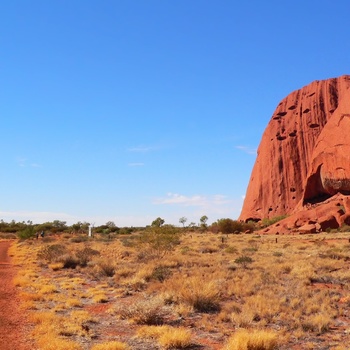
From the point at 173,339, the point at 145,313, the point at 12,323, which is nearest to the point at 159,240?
the point at 145,313

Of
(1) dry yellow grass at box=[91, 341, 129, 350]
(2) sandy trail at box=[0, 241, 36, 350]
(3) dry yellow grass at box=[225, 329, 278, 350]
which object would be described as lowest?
(2) sandy trail at box=[0, 241, 36, 350]

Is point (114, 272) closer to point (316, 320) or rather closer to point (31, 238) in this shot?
point (316, 320)

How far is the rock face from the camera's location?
5475 cm

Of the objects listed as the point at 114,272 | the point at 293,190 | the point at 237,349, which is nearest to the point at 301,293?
the point at 237,349

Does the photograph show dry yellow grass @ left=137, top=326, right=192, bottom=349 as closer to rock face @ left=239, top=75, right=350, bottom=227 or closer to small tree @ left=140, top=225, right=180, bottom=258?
small tree @ left=140, top=225, right=180, bottom=258

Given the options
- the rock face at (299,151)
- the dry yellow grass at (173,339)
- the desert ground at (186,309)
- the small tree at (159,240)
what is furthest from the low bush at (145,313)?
the rock face at (299,151)

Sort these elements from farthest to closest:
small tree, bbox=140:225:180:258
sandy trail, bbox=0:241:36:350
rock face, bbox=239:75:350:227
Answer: rock face, bbox=239:75:350:227
small tree, bbox=140:225:180:258
sandy trail, bbox=0:241:36:350

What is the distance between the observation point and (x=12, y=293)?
13984 mm

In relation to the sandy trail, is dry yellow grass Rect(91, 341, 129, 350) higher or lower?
higher

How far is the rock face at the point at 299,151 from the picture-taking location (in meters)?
54.8

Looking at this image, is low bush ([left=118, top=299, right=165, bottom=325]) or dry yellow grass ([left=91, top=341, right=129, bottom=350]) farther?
low bush ([left=118, top=299, right=165, bottom=325])

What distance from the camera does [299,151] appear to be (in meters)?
67.2

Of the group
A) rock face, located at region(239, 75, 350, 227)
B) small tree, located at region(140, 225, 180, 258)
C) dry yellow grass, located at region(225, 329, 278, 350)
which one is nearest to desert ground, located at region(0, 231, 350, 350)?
dry yellow grass, located at region(225, 329, 278, 350)

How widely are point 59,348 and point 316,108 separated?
69.2 metres
